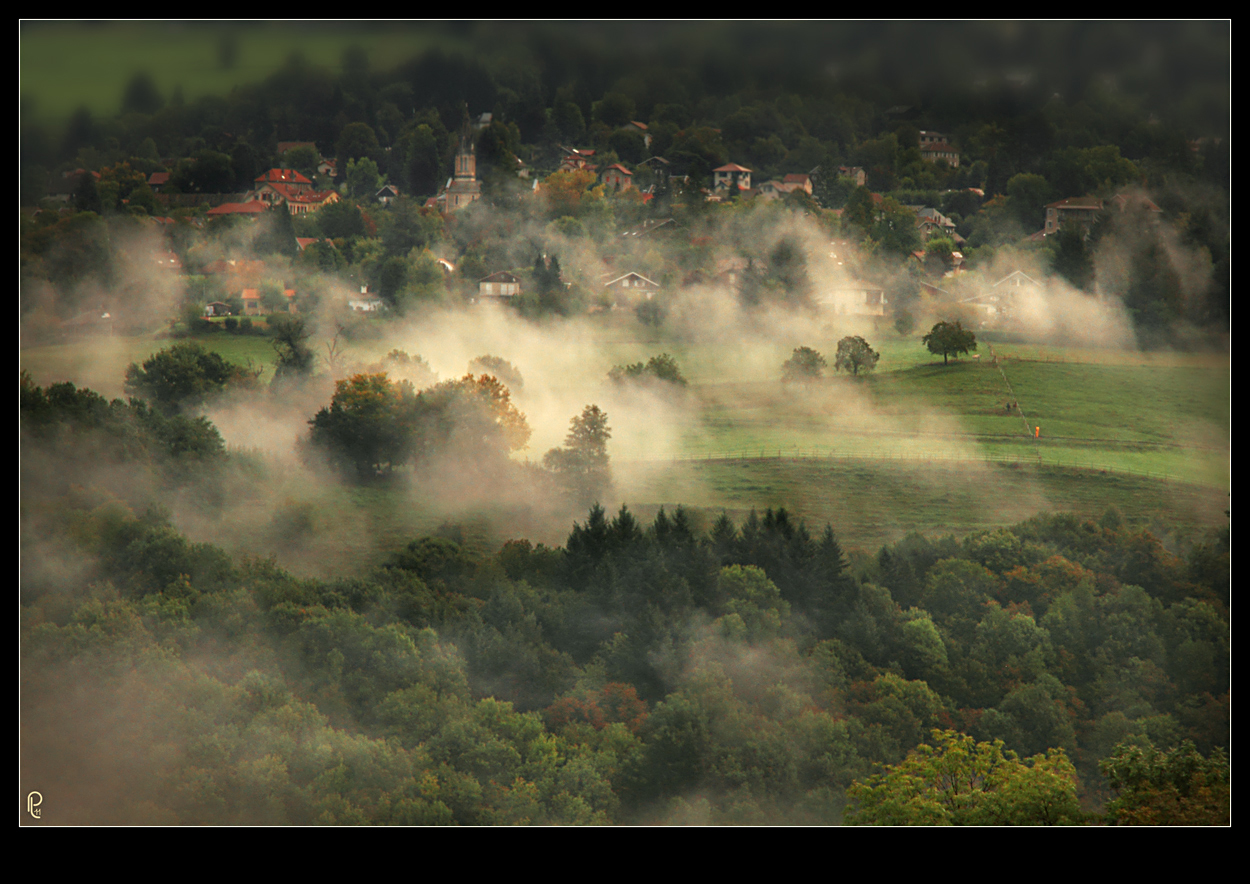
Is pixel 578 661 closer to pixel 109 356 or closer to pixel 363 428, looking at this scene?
pixel 363 428

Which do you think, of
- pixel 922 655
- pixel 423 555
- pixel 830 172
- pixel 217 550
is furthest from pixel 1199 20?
pixel 217 550

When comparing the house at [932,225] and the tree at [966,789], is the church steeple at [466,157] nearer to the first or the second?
the house at [932,225]

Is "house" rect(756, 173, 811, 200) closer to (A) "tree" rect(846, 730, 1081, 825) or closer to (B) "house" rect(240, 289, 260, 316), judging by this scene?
(B) "house" rect(240, 289, 260, 316)

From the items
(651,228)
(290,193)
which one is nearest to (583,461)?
(651,228)

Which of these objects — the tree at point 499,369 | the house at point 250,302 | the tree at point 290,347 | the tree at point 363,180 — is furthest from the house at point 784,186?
the house at point 250,302

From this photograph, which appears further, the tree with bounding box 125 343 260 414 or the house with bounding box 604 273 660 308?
the house with bounding box 604 273 660 308

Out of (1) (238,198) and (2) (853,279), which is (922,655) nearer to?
(2) (853,279)

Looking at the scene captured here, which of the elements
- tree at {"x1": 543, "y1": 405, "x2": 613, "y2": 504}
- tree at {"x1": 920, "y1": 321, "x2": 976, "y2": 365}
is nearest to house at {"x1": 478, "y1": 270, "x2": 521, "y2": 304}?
tree at {"x1": 543, "y1": 405, "x2": 613, "y2": 504}
